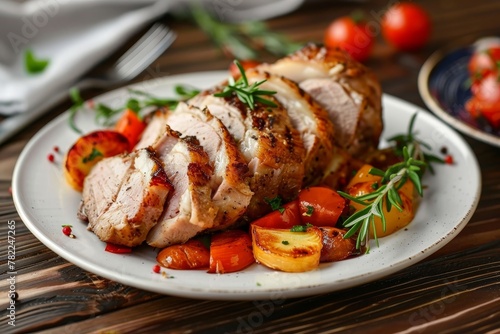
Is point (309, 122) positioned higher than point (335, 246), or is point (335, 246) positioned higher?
point (309, 122)

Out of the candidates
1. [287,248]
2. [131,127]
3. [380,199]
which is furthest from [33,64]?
[380,199]

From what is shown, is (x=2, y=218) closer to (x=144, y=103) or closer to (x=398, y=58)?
(x=144, y=103)

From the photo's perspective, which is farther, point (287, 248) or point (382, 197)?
point (382, 197)

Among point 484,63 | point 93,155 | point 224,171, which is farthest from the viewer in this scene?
point 484,63

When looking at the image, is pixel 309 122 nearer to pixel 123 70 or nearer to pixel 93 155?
pixel 93 155

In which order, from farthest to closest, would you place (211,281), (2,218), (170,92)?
1. (170,92)
2. (2,218)
3. (211,281)

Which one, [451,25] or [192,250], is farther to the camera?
[451,25]

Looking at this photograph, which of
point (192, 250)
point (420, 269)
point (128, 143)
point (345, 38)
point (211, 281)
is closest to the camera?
point (211, 281)

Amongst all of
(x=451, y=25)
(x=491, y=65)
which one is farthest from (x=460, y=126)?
(x=451, y=25)
